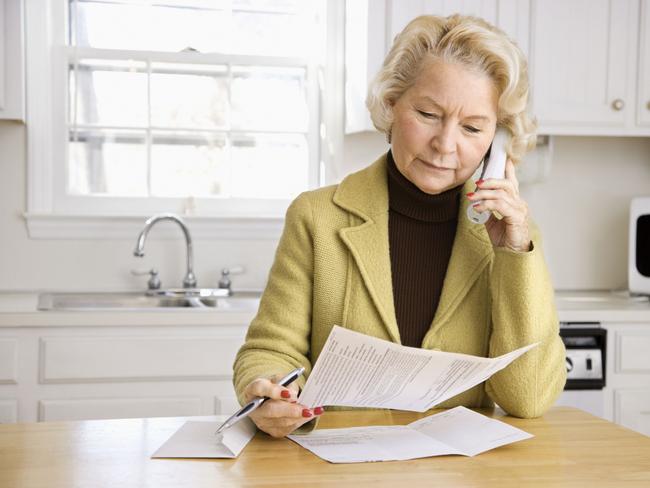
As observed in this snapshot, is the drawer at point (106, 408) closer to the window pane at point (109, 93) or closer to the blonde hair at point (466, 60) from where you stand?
the window pane at point (109, 93)

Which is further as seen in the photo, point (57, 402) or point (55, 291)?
point (55, 291)

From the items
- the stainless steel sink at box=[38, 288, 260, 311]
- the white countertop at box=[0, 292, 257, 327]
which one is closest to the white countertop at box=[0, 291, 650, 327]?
the white countertop at box=[0, 292, 257, 327]

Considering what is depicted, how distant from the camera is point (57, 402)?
259 cm

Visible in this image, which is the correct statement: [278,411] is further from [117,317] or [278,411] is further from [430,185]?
[117,317]

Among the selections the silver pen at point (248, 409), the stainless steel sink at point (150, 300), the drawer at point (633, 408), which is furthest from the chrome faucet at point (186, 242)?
the silver pen at point (248, 409)

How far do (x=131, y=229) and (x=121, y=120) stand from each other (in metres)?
0.44

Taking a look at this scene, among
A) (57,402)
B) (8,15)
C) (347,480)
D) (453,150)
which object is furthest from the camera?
(8,15)

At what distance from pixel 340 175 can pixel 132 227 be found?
0.83 metres

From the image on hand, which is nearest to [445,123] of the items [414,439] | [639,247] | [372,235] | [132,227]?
[372,235]

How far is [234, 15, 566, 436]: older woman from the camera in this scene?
1.49 meters

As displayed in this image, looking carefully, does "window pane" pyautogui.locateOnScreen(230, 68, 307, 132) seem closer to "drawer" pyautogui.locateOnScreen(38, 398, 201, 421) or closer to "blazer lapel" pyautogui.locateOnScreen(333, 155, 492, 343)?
"drawer" pyautogui.locateOnScreen(38, 398, 201, 421)

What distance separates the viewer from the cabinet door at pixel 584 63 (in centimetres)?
309

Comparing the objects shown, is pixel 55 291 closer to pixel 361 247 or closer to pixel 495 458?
pixel 361 247

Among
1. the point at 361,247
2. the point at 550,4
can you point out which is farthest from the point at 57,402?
the point at 550,4
